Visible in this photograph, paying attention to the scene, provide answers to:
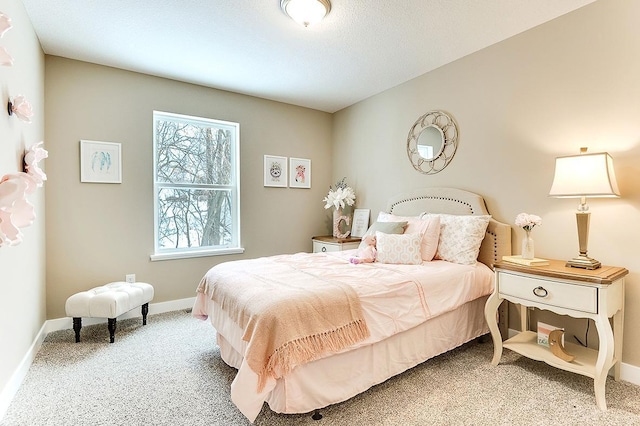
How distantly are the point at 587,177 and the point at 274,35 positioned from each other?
249 centimetres

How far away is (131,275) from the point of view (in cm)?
339

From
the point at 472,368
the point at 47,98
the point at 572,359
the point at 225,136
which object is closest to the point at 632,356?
the point at 572,359

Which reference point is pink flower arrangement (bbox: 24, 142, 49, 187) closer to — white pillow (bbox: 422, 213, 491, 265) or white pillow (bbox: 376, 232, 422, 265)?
white pillow (bbox: 376, 232, 422, 265)

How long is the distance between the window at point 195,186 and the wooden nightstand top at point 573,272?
3006mm

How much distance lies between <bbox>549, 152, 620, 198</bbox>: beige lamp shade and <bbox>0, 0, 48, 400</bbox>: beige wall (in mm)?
3404

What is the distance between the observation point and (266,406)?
1863mm

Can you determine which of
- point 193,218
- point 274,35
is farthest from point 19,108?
point 193,218

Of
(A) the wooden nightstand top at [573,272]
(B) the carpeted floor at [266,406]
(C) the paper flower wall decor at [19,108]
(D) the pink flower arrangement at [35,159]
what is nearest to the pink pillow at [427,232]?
(A) the wooden nightstand top at [573,272]

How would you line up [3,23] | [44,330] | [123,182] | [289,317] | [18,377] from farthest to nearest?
[123,182], [44,330], [18,377], [289,317], [3,23]

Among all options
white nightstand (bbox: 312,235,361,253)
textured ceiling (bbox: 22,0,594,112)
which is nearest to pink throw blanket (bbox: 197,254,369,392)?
white nightstand (bbox: 312,235,361,253)

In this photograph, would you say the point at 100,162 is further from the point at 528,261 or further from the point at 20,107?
the point at 528,261

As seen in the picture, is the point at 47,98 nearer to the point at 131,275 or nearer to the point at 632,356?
the point at 131,275

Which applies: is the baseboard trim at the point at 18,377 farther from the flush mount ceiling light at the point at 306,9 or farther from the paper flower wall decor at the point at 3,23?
the flush mount ceiling light at the point at 306,9

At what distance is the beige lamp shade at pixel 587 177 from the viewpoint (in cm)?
200
